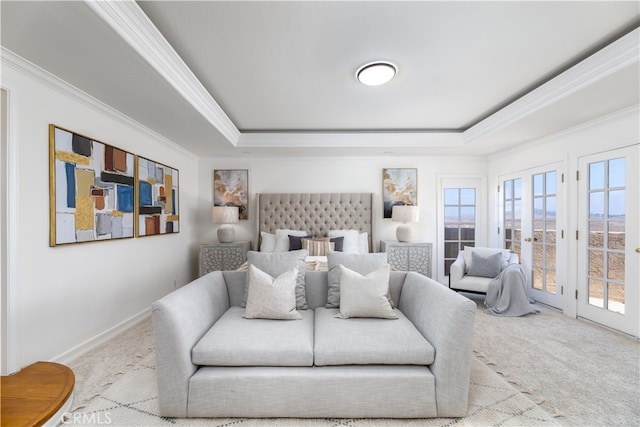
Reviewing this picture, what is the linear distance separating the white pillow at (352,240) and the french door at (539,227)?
90.2 inches

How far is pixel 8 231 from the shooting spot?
2.00m

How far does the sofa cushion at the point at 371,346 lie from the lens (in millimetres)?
1767

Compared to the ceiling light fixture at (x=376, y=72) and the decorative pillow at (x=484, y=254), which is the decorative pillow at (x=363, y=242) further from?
the ceiling light fixture at (x=376, y=72)

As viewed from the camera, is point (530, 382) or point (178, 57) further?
point (178, 57)

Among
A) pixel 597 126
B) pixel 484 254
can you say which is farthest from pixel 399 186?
pixel 597 126

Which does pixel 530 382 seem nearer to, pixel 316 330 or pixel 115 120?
pixel 316 330

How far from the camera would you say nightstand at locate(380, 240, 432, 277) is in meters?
4.75

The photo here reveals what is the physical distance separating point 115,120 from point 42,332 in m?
2.01

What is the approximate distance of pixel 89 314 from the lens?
8.75 feet

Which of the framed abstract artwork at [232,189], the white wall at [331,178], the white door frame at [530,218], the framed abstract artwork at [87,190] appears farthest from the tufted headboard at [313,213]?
the white door frame at [530,218]

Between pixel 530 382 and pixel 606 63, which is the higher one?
pixel 606 63

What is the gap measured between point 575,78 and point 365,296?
8.35 ft

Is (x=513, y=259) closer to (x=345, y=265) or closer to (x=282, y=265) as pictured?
(x=345, y=265)

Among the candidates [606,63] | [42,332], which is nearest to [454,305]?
[606,63]
